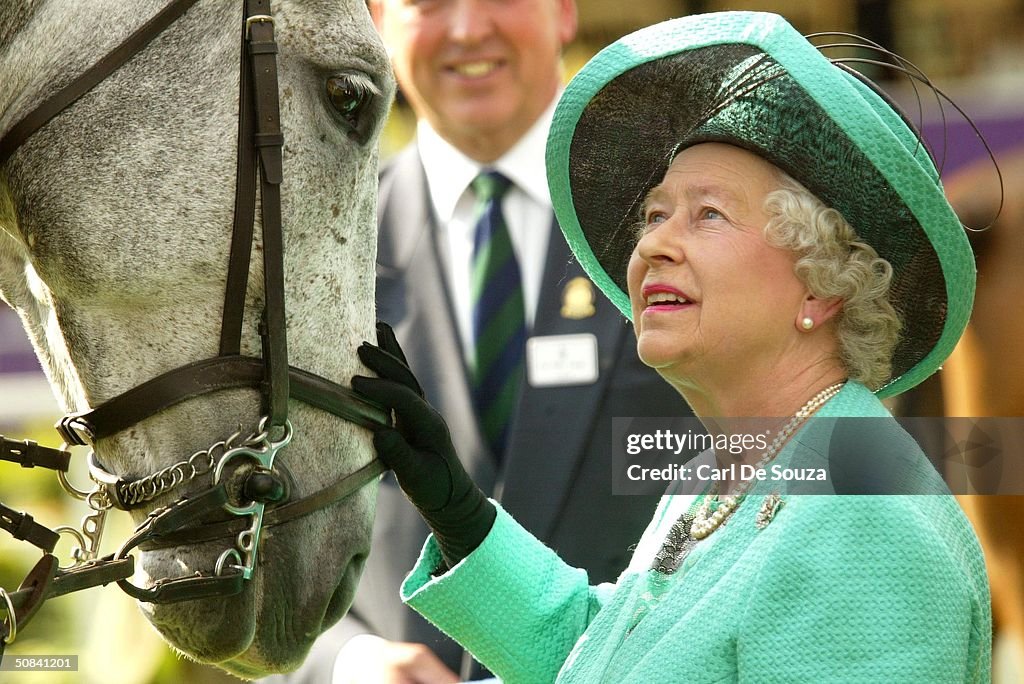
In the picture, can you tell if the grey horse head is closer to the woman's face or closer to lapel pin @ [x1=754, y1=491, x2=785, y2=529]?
the woman's face

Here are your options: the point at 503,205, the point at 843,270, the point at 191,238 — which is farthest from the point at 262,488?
the point at 503,205

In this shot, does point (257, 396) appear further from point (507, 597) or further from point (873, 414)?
point (873, 414)

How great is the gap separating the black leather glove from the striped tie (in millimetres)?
748

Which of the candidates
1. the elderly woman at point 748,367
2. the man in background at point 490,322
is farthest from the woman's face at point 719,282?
the man in background at point 490,322

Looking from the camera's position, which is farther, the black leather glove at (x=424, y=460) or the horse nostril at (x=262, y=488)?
the black leather glove at (x=424, y=460)

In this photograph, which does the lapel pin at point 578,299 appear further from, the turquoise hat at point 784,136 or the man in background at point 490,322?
the turquoise hat at point 784,136

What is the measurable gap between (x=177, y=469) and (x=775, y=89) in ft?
3.50

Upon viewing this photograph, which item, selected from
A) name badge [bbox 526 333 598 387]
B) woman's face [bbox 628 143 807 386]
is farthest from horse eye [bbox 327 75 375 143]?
name badge [bbox 526 333 598 387]

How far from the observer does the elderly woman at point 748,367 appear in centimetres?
157

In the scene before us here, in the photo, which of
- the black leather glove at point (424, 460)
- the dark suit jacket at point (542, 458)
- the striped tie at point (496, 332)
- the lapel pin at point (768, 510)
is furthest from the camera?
the striped tie at point (496, 332)

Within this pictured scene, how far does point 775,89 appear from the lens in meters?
1.85

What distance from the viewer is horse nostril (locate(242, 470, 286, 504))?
1.88 meters

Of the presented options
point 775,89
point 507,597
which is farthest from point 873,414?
point 507,597

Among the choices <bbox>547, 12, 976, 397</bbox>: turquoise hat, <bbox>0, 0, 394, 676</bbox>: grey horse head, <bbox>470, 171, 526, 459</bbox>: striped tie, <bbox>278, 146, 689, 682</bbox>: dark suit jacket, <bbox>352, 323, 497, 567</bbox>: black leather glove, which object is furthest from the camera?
<bbox>470, 171, 526, 459</bbox>: striped tie
